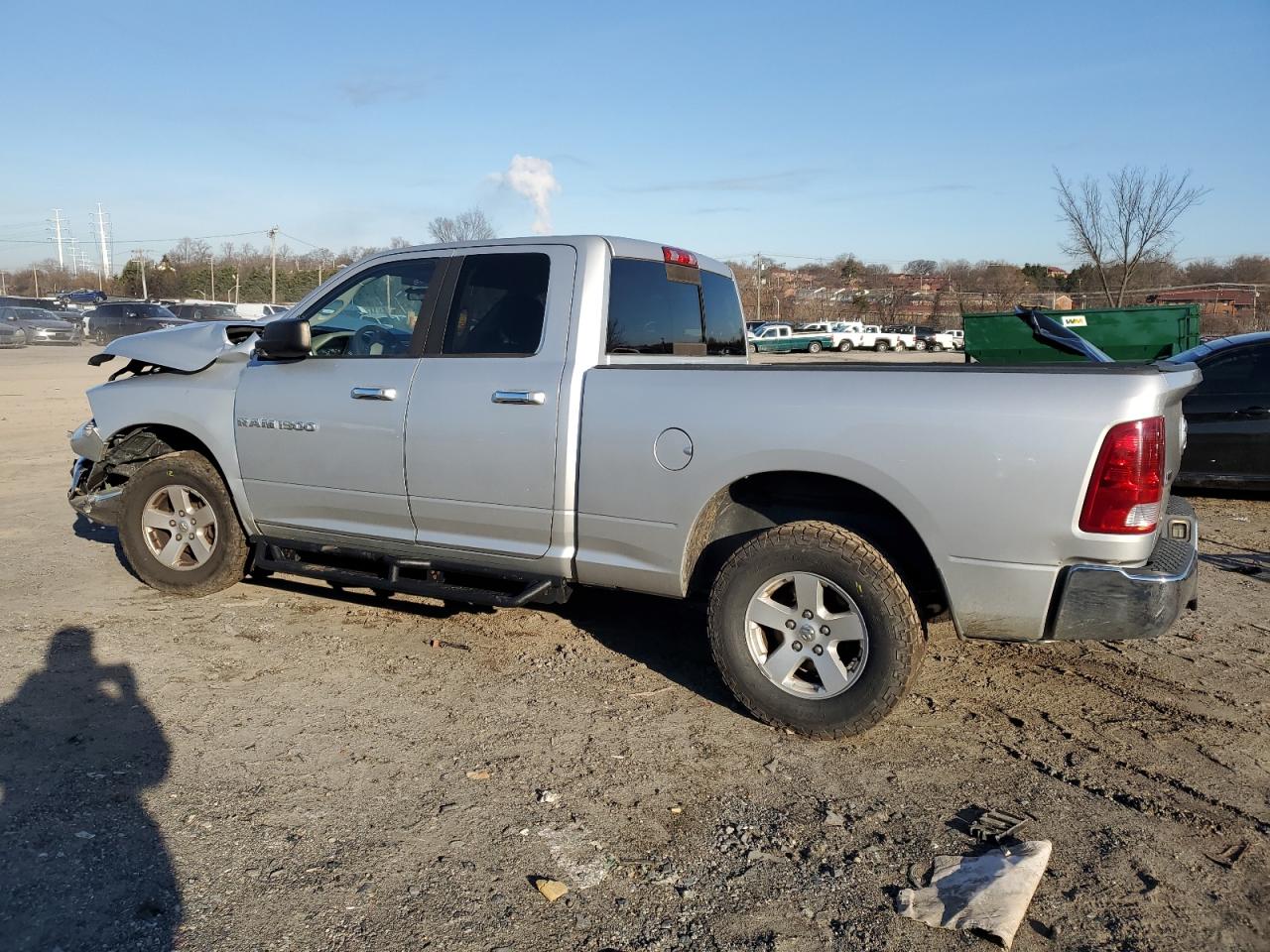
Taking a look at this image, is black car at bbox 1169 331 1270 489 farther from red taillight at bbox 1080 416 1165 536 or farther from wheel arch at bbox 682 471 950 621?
red taillight at bbox 1080 416 1165 536

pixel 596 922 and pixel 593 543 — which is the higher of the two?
pixel 593 543

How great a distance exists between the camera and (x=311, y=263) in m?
77.2

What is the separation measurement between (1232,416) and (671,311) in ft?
19.6

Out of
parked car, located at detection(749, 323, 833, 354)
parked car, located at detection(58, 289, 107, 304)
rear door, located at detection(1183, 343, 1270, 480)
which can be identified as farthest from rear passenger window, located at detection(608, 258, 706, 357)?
parked car, located at detection(58, 289, 107, 304)

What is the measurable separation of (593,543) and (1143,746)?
243 centimetres

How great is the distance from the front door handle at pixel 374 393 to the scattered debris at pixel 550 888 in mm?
2578

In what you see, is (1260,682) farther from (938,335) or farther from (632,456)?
(938,335)

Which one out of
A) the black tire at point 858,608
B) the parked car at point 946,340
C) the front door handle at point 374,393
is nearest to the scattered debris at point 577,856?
the black tire at point 858,608

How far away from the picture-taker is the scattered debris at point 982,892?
8.79ft

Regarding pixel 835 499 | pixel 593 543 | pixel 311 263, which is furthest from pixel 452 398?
pixel 311 263

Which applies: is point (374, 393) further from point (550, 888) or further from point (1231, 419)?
point (1231, 419)

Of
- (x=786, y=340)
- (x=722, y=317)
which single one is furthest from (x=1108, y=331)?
(x=786, y=340)

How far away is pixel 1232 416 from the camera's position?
8211 mm

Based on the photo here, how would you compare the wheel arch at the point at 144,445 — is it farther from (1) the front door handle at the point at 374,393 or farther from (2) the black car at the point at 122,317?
(2) the black car at the point at 122,317
